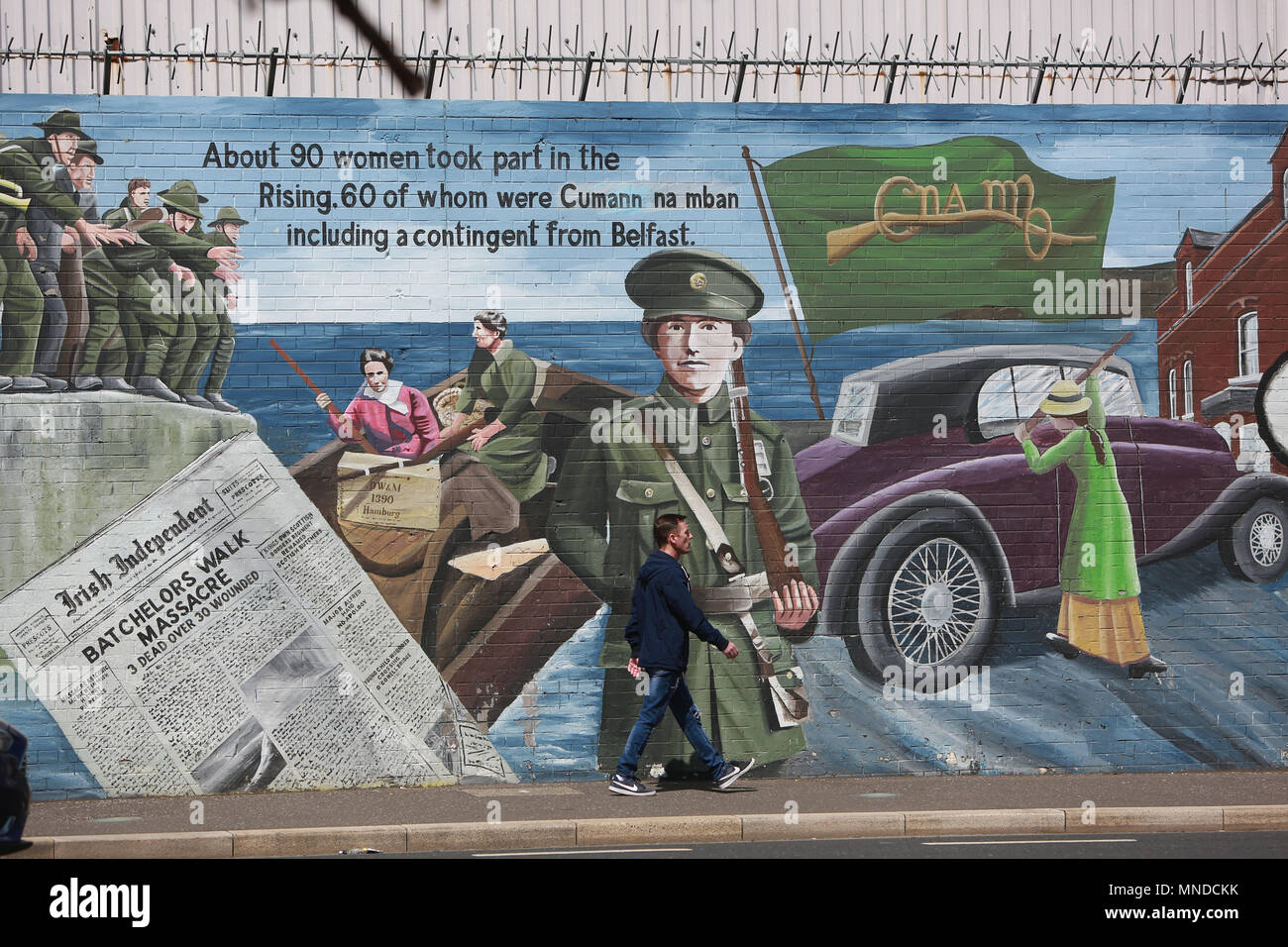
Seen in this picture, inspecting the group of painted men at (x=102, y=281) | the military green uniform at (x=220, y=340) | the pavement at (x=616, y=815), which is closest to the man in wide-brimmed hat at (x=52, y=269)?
the group of painted men at (x=102, y=281)

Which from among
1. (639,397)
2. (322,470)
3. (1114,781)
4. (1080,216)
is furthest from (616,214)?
(1114,781)

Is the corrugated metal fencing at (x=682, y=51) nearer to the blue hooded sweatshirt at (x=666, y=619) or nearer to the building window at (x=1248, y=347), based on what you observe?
the building window at (x=1248, y=347)

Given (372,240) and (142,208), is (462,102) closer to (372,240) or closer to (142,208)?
(372,240)

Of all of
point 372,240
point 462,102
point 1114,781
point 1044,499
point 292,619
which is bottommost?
point 1114,781

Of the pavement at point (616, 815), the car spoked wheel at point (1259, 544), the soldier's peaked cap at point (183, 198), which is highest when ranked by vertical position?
the soldier's peaked cap at point (183, 198)

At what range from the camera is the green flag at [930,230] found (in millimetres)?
9789

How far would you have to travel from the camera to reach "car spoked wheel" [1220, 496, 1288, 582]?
32.4 ft

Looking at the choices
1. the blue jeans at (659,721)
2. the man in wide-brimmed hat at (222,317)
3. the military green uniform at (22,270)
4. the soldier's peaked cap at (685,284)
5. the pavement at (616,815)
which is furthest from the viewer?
the soldier's peaked cap at (685,284)

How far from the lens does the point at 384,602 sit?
9.45 meters

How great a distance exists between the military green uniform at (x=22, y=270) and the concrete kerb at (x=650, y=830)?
139 inches

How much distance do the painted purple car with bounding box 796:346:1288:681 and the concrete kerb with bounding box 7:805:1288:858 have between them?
1.97 metres

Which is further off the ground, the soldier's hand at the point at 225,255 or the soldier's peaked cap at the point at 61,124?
the soldier's peaked cap at the point at 61,124

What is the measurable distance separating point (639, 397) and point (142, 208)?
12.5 ft

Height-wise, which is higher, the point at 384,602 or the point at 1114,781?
the point at 384,602
